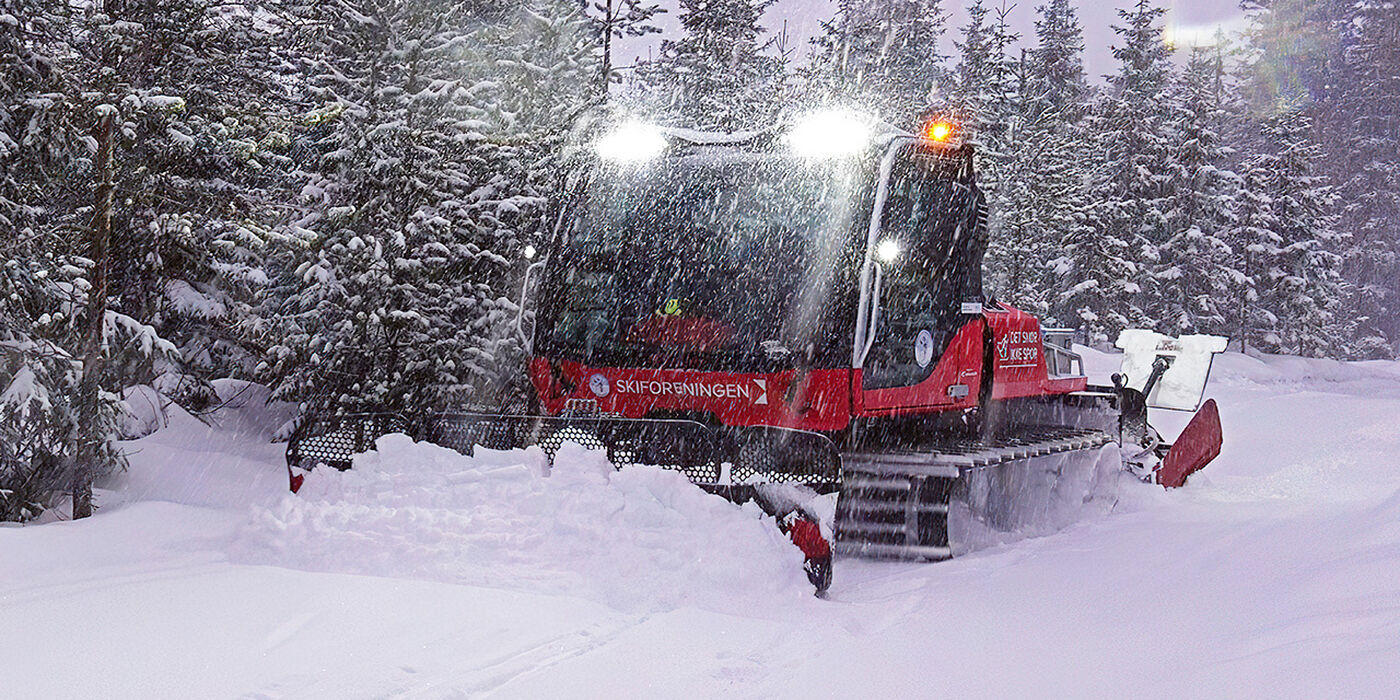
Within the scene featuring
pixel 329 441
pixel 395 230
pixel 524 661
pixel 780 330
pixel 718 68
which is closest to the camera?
pixel 524 661

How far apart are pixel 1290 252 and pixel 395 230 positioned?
3349 centimetres

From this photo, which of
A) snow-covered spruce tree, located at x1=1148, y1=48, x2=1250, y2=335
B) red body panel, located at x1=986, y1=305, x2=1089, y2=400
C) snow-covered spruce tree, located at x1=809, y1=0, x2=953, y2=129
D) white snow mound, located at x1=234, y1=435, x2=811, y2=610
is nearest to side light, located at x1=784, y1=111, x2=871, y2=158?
red body panel, located at x1=986, y1=305, x2=1089, y2=400

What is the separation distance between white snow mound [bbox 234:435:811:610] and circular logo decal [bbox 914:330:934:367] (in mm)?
1914

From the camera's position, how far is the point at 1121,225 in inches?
1273

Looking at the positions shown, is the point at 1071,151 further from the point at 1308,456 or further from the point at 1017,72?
the point at 1308,456

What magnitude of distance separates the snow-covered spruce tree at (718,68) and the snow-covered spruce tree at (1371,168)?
2802 centimetres

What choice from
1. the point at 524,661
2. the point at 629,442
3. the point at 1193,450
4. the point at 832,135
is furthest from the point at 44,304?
the point at 1193,450

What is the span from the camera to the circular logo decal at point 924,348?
666 centimetres

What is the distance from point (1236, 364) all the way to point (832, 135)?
25045 millimetres

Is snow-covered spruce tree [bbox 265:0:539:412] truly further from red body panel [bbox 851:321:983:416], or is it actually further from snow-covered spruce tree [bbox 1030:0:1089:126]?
snow-covered spruce tree [bbox 1030:0:1089:126]

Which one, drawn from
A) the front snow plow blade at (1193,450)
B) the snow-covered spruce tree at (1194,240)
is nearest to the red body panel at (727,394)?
the front snow plow blade at (1193,450)

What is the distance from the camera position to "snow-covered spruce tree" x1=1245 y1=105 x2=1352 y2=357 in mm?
34625

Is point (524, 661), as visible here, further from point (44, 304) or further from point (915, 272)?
point (44, 304)

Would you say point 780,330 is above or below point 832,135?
below
